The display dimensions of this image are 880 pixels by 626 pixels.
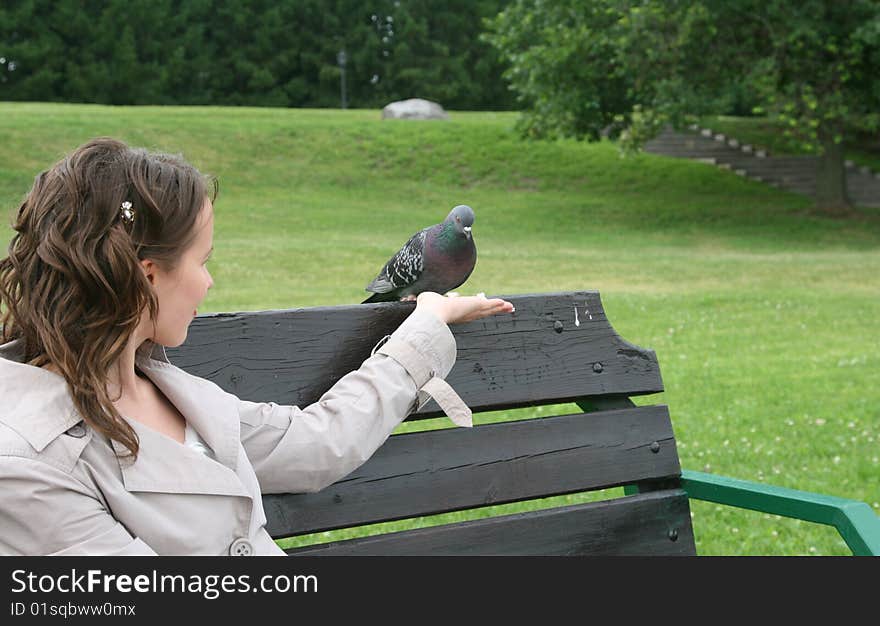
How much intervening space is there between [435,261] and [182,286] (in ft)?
3.72

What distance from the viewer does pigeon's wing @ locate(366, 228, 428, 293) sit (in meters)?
2.90

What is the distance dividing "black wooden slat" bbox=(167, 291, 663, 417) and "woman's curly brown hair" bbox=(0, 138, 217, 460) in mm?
495

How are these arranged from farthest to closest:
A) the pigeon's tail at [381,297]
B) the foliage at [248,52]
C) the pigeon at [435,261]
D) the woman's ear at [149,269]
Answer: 1. the foliage at [248,52]
2. the pigeon's tail at [381,297]
3. the pigeon at [435,261]
4. the woman's ear at [149,269]

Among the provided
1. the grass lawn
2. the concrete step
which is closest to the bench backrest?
the grass lawn

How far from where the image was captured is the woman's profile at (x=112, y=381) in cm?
162

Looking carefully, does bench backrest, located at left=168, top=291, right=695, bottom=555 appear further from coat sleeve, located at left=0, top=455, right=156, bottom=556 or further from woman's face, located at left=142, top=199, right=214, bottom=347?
coat sleeve, located at left=0, top=455, right=156, bottom=556

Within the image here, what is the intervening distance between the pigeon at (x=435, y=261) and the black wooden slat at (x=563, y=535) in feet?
2.13

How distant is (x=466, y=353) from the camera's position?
2.48 meters

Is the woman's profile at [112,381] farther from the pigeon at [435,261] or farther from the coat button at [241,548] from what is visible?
the pigeon at [435,261]

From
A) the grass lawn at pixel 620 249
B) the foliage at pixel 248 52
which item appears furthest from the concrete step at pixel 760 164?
the foliage at pixel 248 52

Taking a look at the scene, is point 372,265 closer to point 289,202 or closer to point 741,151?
point 289,202

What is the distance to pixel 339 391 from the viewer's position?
87.0 inches

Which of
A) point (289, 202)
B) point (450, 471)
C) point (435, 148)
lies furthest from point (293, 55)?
point (450, 471)

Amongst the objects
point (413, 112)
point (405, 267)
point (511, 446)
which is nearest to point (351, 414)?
point (511, 446)
